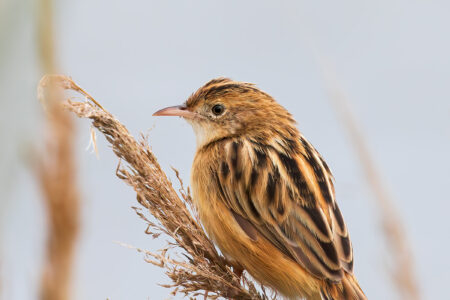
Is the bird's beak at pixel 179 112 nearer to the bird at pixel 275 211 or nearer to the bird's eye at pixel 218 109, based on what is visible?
the bird's eye at pixel 218 109

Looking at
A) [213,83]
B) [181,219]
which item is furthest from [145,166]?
[213,83]

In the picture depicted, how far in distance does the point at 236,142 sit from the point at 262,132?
→ 280 millimetres

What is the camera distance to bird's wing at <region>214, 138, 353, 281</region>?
3545mm

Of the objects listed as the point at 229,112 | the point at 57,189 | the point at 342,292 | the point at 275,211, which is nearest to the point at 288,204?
the point at 275,211

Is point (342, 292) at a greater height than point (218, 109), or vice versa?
point (218, 109)

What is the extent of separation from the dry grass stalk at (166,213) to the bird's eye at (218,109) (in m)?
1.42

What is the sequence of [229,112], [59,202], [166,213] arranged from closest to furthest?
1. [59,202]
2. [166,213]
3. [229,112]

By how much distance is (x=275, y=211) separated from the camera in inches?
145

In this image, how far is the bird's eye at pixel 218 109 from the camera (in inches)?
189

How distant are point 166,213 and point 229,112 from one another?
1.68m

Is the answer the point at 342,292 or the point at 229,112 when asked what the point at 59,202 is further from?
the point at 229,112

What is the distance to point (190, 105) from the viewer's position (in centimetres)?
488

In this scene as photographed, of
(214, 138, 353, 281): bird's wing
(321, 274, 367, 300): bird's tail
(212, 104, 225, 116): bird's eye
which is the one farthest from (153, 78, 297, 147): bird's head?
(321, 274, 367, 300): bird's tail

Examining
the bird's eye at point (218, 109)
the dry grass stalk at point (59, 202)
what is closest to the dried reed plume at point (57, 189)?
the dry grass stalk at point (59, 202)
